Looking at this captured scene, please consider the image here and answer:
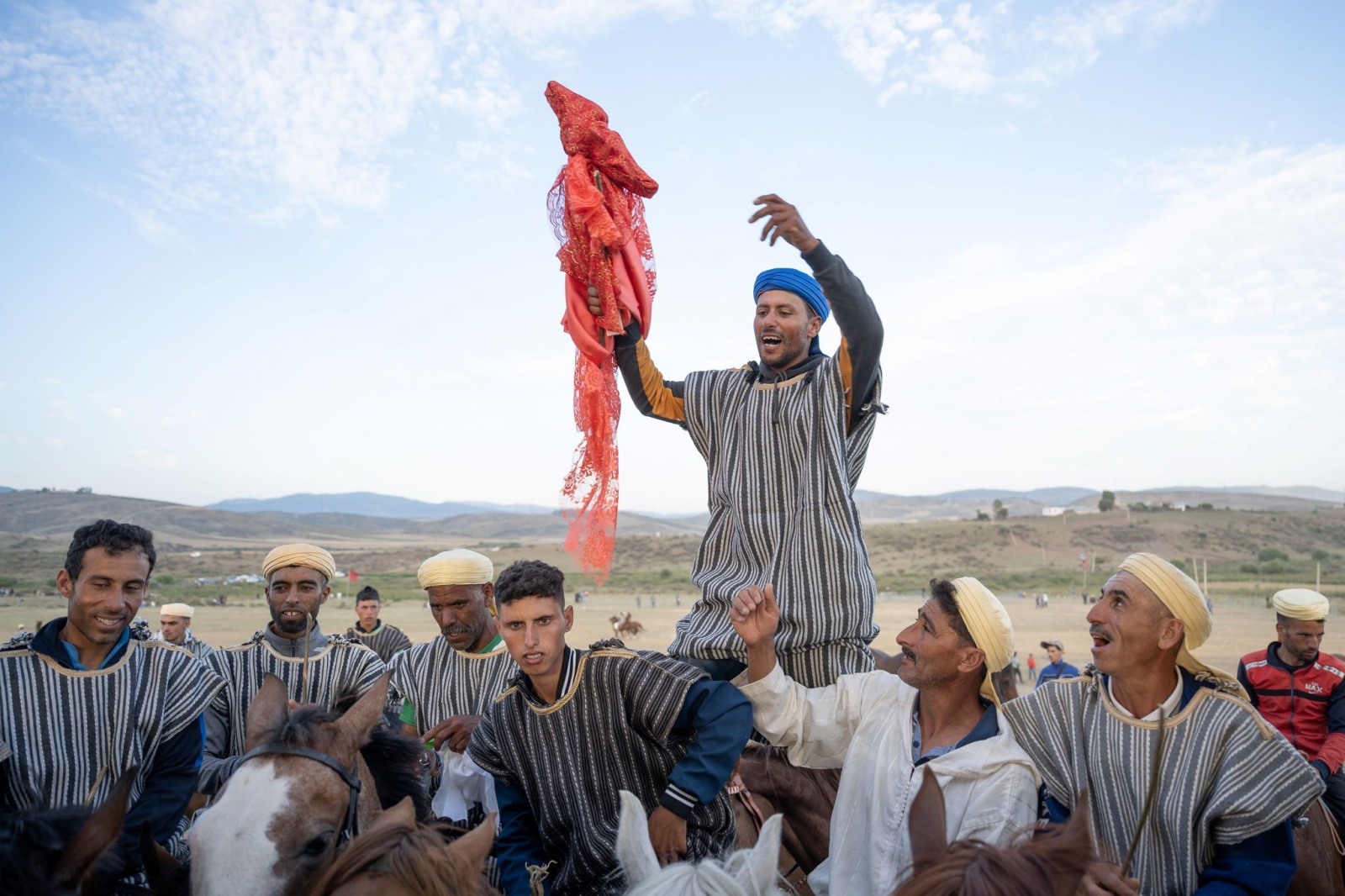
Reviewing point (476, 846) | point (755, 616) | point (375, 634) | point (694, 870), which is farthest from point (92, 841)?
point (375, 634)

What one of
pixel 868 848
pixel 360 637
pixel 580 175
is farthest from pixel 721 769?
pixel 360 637

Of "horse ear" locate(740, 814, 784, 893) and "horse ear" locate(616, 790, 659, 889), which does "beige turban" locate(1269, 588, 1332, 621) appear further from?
"horse ear" locate(616, 790, 659, 889)

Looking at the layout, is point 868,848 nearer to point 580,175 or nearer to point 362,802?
point 362,802

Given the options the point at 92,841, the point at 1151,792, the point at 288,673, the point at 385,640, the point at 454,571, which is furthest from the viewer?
the point at 385,640

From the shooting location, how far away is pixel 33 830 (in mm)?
2045

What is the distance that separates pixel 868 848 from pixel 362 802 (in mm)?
1723

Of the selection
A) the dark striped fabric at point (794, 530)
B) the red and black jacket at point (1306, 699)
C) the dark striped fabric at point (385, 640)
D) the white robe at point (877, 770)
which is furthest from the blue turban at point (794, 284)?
the dark striped fabric at point (385, 640)

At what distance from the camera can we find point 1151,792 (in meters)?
2.40

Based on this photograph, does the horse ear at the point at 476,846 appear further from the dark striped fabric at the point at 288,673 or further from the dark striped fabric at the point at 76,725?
the dark striped fabric at the point at 288,673

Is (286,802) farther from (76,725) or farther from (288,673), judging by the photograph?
(288,673)

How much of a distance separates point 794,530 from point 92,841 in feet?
7.80

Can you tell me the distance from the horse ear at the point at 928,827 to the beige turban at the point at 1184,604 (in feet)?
4.35

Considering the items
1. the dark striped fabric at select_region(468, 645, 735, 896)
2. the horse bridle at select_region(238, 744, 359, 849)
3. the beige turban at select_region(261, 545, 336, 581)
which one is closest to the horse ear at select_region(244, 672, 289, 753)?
the horse bridle at select_region(238, 744, 359, 849)

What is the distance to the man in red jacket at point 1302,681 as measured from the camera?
257 inches
